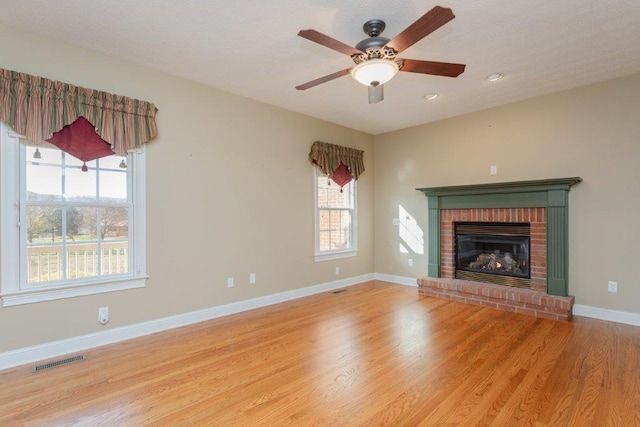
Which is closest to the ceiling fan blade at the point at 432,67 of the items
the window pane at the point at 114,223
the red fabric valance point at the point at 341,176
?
the red fabric valance point at the point at 341,176

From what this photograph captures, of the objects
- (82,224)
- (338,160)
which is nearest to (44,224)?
(82,224)

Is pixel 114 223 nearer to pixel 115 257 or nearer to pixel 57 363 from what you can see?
pixel 115 257

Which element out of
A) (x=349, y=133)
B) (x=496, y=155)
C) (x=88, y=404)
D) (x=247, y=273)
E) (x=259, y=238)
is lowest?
(x=88, y=404)

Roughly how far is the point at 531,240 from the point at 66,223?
5.23 meters

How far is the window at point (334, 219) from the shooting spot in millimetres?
5070

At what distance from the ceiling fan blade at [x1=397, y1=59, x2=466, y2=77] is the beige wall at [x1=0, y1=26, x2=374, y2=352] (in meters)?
2.34

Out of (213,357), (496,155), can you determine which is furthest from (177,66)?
(496,155)

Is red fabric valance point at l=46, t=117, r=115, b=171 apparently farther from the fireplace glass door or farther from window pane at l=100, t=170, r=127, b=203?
the fireplace glass door

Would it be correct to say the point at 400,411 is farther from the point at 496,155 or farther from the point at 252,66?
the point at 496,155

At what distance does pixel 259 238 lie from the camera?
430cm

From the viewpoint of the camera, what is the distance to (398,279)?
561cm

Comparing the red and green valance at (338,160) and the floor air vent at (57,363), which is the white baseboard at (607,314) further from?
the floor air vent at (57,363)

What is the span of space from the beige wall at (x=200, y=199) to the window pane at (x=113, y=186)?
9.2 inches

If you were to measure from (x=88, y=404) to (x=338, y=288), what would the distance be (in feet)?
11.9
